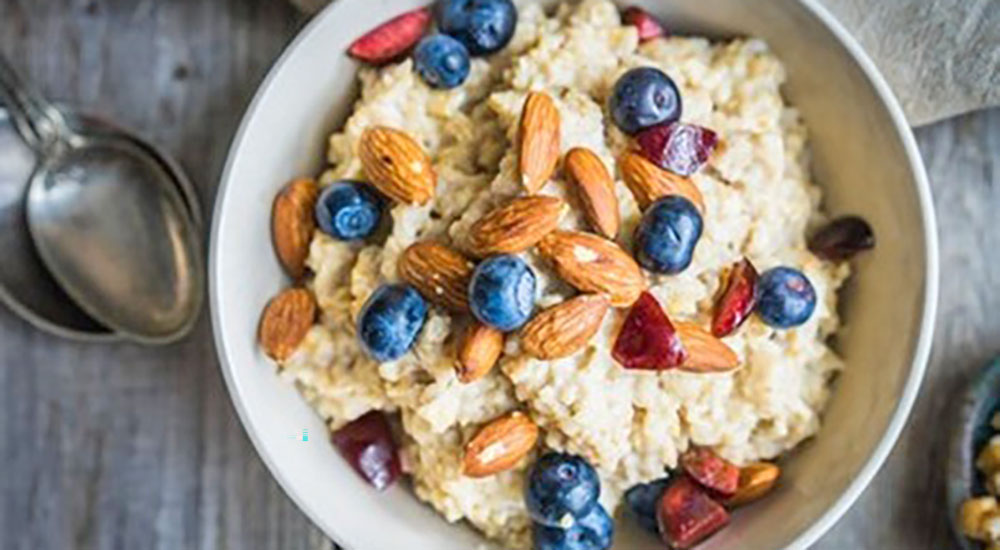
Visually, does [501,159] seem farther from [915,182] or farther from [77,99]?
[77,99]

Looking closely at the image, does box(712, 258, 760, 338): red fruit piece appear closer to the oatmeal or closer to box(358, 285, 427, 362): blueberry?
the oatmeal

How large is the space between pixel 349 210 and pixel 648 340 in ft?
0.85

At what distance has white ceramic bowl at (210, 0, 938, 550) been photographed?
126cm

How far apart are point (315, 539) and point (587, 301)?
43cm

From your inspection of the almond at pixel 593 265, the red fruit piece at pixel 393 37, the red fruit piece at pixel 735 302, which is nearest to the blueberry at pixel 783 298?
the red fruit piece at pixel 735 302

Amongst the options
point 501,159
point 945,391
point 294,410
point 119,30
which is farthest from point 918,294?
point 119,30

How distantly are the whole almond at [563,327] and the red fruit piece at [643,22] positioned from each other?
260mm

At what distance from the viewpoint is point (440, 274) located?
1.18 metres

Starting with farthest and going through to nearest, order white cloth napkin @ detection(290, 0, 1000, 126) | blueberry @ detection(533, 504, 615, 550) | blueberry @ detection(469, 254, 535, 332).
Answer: white cloth napkin @ detection(290, 0, 1000, 126) → blueberry @ detection(533, 504, 615, 550) → blueberry @ detection(469, 254, 535, 332)

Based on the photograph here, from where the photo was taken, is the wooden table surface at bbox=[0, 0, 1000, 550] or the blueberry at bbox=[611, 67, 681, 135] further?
the wooden table surface at bbox=[0, 0, 1000, 550]

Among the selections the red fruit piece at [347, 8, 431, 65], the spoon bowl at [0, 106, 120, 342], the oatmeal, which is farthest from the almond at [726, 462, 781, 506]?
the spoon bowl at [0, 106, 120, 342]

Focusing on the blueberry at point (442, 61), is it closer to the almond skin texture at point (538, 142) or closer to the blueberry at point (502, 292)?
the almond skin texture at point (538, 142)

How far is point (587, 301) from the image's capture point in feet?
3.80

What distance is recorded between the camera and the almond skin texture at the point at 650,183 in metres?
1.20
